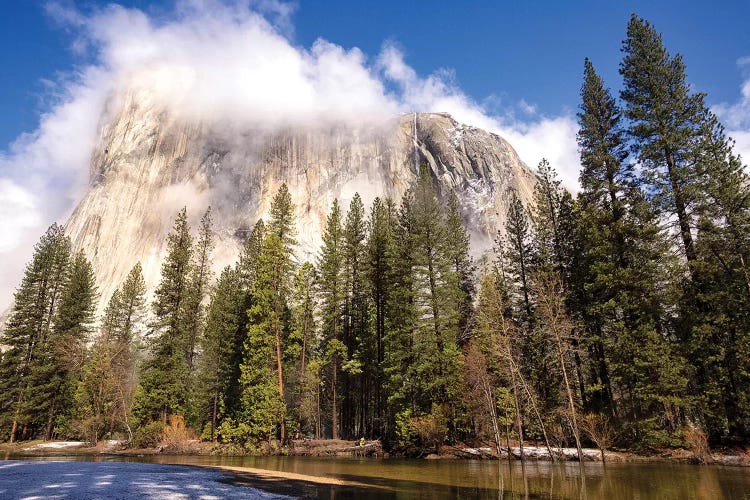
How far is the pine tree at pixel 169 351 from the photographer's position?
100 ft

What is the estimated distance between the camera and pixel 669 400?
64.7 ft

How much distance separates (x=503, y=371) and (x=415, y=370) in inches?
210

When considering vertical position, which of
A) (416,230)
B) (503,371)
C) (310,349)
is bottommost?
(503,371)

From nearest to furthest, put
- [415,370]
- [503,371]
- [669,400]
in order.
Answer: [669,400]
[503,371]
[415,370]

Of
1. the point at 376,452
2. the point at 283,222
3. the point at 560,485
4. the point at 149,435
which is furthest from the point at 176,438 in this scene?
the point at 560,485

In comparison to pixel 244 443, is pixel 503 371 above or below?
above

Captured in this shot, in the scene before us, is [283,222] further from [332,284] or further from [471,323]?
[471,323]

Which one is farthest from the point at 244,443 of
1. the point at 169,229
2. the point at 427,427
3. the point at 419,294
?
the point at 169,229

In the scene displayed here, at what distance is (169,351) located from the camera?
31.7 m

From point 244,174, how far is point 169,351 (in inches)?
3238

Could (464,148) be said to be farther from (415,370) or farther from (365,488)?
(365,488)

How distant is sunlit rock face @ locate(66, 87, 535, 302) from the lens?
324 feet

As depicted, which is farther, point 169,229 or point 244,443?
point 169,229

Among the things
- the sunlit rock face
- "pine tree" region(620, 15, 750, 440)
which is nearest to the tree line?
"pine tree" region(620, 15, 750, 440)
